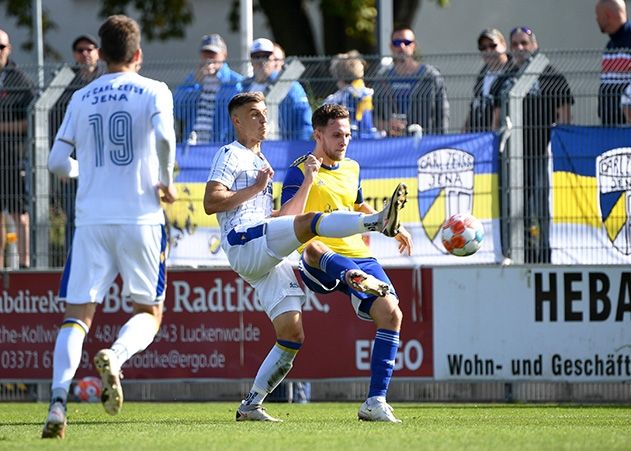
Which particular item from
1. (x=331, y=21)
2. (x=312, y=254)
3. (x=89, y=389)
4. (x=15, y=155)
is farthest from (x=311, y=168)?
(x=331, y=21)

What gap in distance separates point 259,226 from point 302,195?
410 millimetres

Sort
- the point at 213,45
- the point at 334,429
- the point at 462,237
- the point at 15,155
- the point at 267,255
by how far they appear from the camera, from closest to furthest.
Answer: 1. the point at 334,429
2. the point at 267,255
3. the point at 462,237
4. the point at 15,155
5. the point at 213,45

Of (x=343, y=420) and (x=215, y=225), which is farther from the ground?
(x=215, y=225)

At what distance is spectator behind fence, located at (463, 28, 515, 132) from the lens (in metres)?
13.6

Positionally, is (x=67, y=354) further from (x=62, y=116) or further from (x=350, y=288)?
(x=62, y=116)

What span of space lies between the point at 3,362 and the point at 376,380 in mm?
5809

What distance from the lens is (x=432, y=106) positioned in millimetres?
13719

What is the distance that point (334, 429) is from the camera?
8.94 meters

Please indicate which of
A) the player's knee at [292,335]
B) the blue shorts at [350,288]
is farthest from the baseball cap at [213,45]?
the player's knee at [292,335]

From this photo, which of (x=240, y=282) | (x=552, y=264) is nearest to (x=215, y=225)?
(x=240, y=282)

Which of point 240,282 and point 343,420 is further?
point 240,282

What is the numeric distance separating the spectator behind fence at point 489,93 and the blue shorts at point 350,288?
13.0 ft

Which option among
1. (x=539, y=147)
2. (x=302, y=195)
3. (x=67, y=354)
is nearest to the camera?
(x=67, y=354)

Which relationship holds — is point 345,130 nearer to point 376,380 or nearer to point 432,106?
point 376,380
